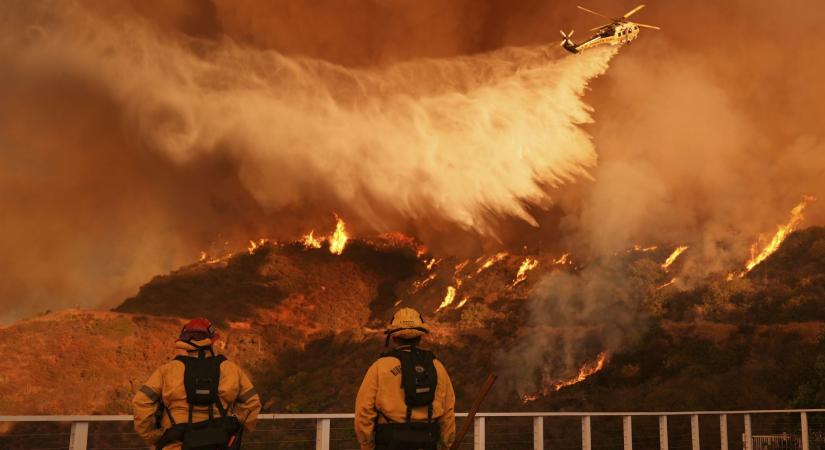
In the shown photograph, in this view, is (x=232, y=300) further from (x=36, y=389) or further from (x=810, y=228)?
(x=810, y=228)

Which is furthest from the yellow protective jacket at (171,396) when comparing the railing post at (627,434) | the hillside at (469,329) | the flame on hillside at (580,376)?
the flame on hillside at (580,376)

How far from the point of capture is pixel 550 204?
239 feet

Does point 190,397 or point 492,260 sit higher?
point 492,260

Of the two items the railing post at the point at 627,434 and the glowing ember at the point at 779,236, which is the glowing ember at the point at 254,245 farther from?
the railing post at the point at 627,434

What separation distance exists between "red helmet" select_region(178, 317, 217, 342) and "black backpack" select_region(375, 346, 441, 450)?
1.33 meters

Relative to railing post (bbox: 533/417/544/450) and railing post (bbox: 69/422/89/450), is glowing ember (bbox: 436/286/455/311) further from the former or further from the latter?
railing post (bbox: 69/422/89/450)

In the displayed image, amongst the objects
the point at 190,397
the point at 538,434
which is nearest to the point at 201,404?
the point at 190,397

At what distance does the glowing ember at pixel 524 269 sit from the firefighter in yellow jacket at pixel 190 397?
70.2 metres

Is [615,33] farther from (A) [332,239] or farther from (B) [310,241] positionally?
(B) [310,241]

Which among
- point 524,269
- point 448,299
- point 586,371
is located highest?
point 524,269

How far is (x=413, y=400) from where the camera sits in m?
6.49

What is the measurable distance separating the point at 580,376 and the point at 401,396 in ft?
→ 178

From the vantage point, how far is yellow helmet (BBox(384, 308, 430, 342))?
6.59m

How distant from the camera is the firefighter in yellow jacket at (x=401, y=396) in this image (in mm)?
6465
